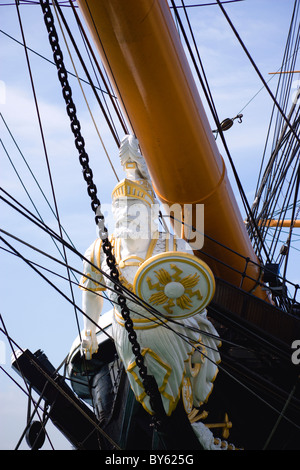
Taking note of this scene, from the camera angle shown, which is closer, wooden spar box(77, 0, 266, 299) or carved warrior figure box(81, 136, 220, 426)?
carved warrior figure box(81, 136, 220, 426)

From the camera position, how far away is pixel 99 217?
10.6 feet

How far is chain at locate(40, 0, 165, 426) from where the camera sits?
3.00m

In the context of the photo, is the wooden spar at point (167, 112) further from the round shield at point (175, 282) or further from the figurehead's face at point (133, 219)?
the round shield at point (175, 282)

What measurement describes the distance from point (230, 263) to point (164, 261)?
1.50 meters

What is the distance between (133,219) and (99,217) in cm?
46

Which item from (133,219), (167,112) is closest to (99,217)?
(133,219)

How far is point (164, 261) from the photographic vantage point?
10.8 feet

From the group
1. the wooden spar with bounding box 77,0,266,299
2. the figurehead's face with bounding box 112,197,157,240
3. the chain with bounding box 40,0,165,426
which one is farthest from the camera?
the wooden spar with bounding box 77,0,266,299

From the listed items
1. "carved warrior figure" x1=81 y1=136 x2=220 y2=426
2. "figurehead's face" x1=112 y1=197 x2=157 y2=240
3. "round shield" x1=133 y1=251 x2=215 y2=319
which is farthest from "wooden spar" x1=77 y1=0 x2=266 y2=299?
"round shield" x1=133 y1=251 x2=215 y2=319

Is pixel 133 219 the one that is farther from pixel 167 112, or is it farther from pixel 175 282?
pixel 167 112

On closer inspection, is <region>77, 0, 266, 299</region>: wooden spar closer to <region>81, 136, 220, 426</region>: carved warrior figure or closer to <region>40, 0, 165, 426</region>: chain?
<region>81, 136, 220, 426</region>: carved warrior figure

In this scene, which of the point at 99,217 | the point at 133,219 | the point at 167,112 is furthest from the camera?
the point at 167,112

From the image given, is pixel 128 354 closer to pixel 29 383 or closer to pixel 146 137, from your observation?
pixel 29 383
